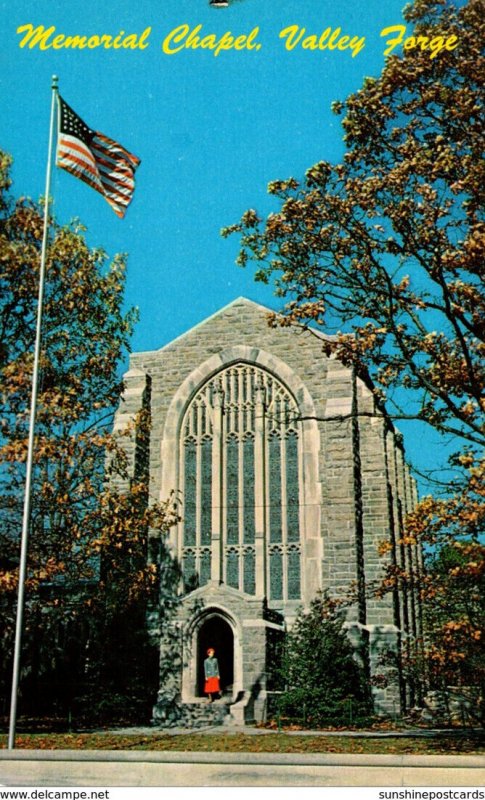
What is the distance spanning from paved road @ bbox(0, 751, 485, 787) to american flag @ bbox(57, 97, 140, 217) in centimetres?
953

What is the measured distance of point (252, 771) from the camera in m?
10.5

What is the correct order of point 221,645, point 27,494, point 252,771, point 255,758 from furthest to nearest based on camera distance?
point 221,645 < point 27,494 < point 255,758 < point 252,771

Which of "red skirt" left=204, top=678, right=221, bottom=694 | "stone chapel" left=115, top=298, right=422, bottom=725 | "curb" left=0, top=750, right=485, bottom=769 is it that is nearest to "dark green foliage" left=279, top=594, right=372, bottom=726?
"stone chapel" left=115, top=298, right=422, bottom=725

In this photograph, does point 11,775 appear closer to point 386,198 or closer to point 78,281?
point 386,198

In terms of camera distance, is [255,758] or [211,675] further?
[211,675]

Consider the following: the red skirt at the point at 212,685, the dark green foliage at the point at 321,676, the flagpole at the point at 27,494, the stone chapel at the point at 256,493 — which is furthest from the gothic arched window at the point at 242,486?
the flagpole at the point at 27,494

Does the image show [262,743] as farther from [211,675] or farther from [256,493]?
[256,493]

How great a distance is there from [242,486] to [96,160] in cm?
1171

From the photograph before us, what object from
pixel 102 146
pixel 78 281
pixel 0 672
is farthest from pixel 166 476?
pixel 102 146

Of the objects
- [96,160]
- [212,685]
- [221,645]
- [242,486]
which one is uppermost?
[96,160]

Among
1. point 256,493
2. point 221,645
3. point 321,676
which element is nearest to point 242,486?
point 256,493

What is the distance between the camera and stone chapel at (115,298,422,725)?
22578 mm

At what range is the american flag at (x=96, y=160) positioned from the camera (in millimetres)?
16047

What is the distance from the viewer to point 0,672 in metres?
20.6
